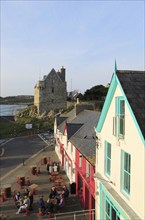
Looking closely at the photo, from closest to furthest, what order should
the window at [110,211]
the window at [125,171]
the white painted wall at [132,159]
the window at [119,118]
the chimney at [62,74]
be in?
1. the white painted wall at [132,159]
2. the window at [125,171]
3. the window at [119,118]
4. the window at [110,211]
5. the chimney at [62,74]

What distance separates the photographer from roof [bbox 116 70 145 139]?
26.5ft

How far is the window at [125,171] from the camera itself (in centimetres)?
893

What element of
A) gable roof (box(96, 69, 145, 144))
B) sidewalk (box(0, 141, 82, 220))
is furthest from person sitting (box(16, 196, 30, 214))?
gable roof (box(96, 69, 145, 144))

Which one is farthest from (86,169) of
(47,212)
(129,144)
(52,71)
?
(52,71)

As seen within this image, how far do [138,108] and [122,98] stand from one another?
112cm

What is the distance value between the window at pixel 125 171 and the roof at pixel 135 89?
164 cm

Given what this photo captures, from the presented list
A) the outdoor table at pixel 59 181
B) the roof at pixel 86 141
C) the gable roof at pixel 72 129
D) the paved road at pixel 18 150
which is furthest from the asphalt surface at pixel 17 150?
the roof at pixel 86 141

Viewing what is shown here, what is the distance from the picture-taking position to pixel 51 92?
3086 inches

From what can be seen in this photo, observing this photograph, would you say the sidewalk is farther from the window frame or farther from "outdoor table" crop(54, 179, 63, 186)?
the window frame

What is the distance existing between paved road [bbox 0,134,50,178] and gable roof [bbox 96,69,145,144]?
2121 centimetres

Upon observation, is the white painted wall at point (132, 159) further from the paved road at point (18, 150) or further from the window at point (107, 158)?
the paved road at point (18, 150)

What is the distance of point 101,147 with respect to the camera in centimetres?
1197

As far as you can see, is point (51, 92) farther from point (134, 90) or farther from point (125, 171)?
point (134, 90)

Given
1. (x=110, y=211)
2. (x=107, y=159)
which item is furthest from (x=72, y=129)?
(x=110, y=211)
